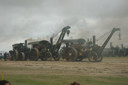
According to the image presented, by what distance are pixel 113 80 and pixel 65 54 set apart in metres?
15.6

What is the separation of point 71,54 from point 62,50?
6.75 ft

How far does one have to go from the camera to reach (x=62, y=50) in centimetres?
2552

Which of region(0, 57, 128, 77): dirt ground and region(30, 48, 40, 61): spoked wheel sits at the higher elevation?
region(30, 48, 40, 61): spoked wheel

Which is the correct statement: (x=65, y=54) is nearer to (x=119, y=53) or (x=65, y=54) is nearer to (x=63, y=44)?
(x=63, y=44)

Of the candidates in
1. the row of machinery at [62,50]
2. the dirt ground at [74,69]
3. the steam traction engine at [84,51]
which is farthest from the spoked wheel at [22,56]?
the dirt ground at [74,69]

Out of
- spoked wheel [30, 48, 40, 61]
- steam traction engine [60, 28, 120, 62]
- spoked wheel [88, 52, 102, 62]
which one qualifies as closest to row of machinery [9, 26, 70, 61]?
spoked wheel [30, 48, 40, 61]

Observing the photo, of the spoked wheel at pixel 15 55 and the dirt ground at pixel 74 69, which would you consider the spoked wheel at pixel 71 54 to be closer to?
the dirt ground at pixel 74 69

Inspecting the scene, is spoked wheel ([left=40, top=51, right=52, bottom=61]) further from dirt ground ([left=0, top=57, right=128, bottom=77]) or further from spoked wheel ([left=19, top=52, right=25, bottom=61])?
dirt ground ([left=0, top=57, right=128, bottom=77])

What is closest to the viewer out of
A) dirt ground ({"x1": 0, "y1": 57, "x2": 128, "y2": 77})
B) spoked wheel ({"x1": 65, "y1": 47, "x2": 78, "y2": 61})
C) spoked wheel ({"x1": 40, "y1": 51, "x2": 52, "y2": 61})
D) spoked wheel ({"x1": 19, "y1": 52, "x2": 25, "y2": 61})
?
dirt ground ({"x1": 0, "y1": 57, "x2": 128, "y2": 77})

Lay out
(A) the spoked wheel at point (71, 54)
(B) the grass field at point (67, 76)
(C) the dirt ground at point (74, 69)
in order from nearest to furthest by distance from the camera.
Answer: (B) the grass field at point (67, 76) → (C) the dirt ground at point (74, 69) → (A) the spoked wheel at point (71, 54)

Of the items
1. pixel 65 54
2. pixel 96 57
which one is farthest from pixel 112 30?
pixel 65 54

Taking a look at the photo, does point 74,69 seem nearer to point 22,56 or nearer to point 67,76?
point 67,76

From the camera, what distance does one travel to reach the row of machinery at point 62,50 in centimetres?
2311

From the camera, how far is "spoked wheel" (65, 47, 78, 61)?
23.2m
